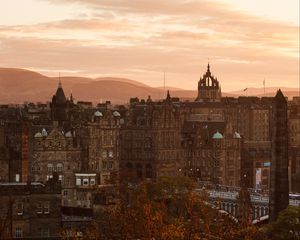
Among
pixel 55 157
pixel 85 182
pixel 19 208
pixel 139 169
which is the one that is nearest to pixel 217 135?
pixel 139 169

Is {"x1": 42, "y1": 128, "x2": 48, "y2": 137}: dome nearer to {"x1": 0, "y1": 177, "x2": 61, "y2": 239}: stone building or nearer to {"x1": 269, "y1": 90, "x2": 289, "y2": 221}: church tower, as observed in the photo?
{"x1": 0, "y1": 177, "x2": 61, "y2": 239}: stone building

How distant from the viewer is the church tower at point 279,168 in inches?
4230

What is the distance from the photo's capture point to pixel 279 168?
107562mm

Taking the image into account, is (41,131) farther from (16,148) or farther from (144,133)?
(144,133)

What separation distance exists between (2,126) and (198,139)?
107ft

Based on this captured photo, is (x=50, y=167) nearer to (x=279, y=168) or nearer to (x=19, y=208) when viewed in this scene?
(x=19, y=208)

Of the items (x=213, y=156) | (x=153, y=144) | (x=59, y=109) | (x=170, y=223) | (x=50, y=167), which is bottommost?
(x=170, y=223)

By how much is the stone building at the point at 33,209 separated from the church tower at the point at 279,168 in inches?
675

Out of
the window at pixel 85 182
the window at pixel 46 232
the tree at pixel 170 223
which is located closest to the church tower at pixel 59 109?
the window at pixel 85 182

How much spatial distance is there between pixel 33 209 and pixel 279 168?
64.8 ft

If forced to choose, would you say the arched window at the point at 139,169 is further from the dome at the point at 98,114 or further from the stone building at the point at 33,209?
the stone building at the point at 33,209

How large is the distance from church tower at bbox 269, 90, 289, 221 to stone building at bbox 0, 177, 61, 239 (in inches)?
675

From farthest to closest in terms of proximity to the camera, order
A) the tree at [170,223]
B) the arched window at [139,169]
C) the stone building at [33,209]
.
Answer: the arched window at [139,169]
the stone building at [33,209]
the tree at [170,223]

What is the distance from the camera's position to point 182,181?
12694 cm
